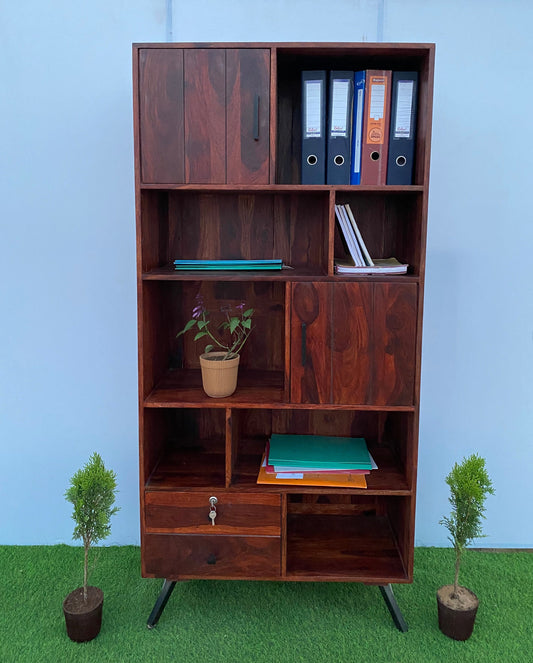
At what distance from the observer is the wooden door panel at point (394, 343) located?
201 centimetres

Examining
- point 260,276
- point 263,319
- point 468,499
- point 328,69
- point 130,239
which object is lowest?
point 468,499

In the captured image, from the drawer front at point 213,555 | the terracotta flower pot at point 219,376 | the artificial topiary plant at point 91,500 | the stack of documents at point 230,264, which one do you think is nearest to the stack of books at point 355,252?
the stack of documents at point 230,264

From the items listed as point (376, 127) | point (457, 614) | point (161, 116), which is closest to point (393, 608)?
point (457, 614)

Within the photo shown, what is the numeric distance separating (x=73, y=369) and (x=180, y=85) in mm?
1282

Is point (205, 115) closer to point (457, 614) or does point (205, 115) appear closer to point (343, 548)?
point (343, 548)

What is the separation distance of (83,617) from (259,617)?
0.63 meters

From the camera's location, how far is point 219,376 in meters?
2.08

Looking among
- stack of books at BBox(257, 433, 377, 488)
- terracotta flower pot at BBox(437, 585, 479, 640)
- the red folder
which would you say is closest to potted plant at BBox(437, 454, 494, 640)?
terracotta flower pot at BBox(437, 585, 479, 640)

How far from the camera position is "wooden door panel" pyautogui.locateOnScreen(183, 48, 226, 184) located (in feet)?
6.35

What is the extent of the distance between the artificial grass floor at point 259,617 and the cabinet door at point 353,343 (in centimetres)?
84

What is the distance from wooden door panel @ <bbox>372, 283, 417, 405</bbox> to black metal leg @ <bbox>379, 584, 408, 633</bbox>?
0.73 metres

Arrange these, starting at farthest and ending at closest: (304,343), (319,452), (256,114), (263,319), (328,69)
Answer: (263,319), (319,452), (328,69), (304,343), (256,114)

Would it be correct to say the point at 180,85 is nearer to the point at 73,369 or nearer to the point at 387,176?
the point at 387,176

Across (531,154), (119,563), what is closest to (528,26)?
(531,154)
